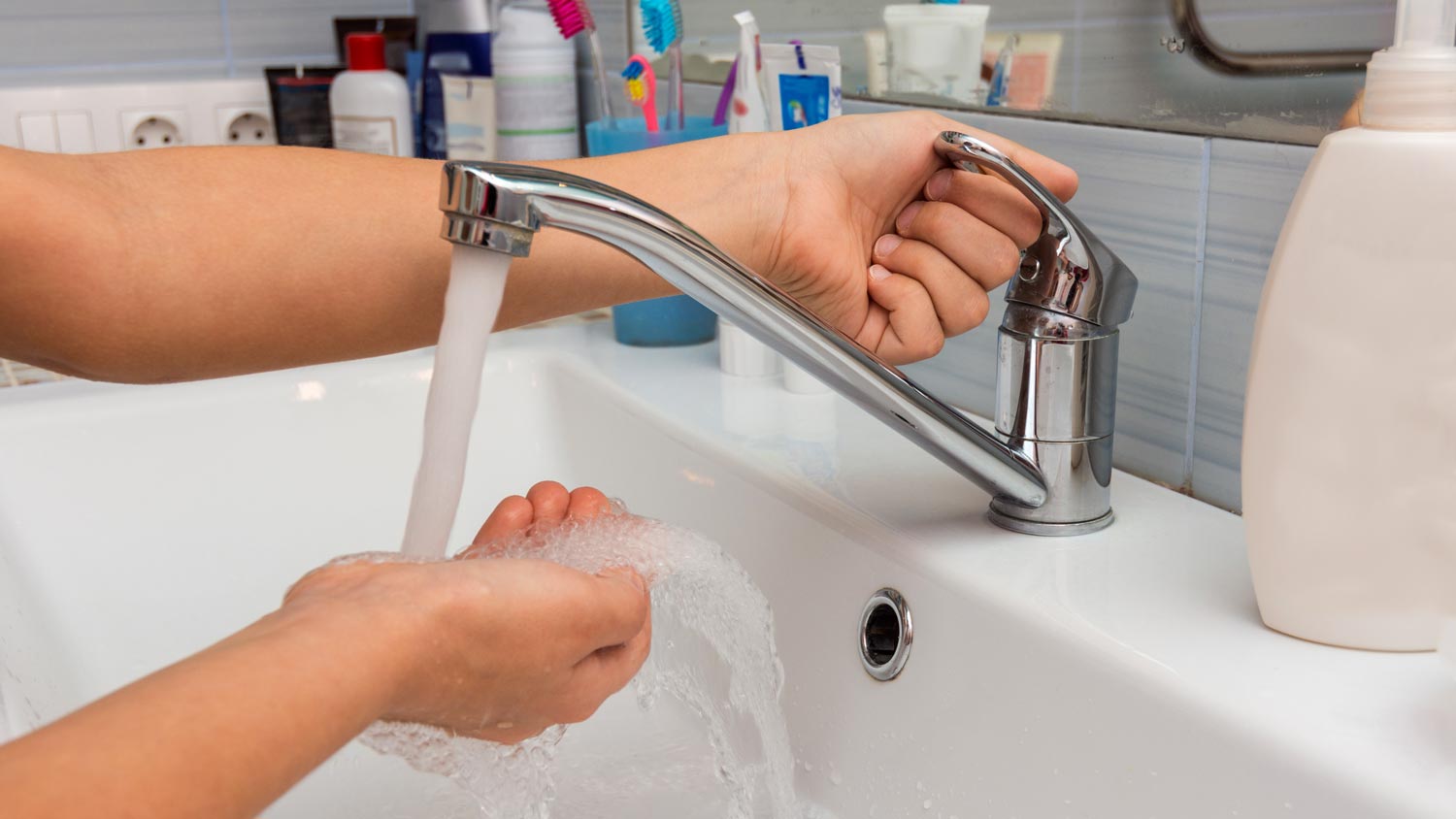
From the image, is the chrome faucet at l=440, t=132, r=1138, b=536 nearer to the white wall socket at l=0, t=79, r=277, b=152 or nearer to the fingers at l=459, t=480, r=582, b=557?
the fingers at l=459, t=480, r=582, b=557

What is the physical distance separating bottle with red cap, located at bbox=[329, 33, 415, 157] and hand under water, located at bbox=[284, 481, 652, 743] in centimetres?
81

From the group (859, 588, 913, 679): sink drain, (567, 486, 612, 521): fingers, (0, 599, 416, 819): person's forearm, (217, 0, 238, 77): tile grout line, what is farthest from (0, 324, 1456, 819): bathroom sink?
(217, 0, 238, 77): tile grout line

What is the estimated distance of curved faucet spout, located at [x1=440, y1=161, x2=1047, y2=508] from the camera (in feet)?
1.36

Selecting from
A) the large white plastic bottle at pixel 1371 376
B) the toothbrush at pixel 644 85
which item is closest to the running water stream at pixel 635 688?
the large white plastic bottle at pixel 1371 376

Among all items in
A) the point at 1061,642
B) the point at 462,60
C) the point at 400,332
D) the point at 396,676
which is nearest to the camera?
the point at 396,676

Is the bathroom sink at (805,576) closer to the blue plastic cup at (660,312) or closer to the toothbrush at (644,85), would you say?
the blue plastic cup at (660,312)

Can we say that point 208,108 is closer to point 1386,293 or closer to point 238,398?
point 238,398

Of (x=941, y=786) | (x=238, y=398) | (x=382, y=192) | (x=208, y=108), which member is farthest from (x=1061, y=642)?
(x=208, y=108)

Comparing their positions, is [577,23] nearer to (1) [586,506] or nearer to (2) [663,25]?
(2) [663,25]

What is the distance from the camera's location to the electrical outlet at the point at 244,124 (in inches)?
49.3

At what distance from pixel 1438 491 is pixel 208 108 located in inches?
44.3

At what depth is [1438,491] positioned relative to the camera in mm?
419

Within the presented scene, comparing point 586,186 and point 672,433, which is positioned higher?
point 586,186

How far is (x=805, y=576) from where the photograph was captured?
0.63 meters
